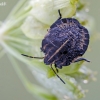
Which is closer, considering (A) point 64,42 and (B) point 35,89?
(A) point 64,42

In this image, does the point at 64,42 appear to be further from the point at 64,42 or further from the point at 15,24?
the point at 15,24

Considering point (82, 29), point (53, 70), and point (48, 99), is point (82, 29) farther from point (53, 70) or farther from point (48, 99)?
point (48, 99)

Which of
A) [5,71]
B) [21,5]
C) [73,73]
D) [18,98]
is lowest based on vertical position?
[18,98]

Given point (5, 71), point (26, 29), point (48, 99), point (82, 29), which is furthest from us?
point (5, 71)

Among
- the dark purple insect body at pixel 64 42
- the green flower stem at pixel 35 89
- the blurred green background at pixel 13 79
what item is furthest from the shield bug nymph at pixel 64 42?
the blurred green background at pixel 13 79

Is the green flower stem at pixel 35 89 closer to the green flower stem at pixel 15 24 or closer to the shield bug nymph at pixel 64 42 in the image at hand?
the green flower stem at pixel 15 24

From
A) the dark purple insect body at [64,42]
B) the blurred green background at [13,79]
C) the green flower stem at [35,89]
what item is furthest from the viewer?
the blurred green background at [13,79]

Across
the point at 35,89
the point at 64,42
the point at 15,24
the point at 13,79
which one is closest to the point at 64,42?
the point at 64,42

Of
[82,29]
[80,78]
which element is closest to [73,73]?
[80,78]
